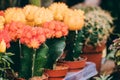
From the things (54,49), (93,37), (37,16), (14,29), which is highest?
(37,16)

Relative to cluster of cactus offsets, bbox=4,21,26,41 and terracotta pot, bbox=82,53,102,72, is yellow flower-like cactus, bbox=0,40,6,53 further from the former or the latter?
terracotta pot, bbox=82,53,102,72

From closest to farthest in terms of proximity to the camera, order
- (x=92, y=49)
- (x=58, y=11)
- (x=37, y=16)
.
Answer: (x=37, y=16)
(x=58, y=11)
(x=92, y=49)

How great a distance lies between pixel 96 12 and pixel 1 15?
2.60 meters

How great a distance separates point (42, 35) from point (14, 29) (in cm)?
29

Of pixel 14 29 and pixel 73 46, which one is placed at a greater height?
pixel 14 29

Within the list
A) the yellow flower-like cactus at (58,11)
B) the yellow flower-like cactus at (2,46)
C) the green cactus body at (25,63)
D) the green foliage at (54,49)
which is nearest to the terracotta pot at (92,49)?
the yellow flower-like cactus at (58,11)

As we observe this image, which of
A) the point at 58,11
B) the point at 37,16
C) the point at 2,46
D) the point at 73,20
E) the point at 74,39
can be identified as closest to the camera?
the point at 2,46

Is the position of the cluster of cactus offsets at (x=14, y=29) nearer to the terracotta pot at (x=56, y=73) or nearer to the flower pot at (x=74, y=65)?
the terracotta pot at (x=56, y=73)

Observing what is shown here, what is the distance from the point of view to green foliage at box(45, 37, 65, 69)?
4656 mm

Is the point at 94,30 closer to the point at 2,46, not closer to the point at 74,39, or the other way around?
the point at 74,39

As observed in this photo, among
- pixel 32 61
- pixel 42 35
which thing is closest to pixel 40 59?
pixel 32 61

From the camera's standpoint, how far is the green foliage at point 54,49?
4656 mm

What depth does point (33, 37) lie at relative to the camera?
420 cm

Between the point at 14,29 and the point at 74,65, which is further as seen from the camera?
the point at 74,65
